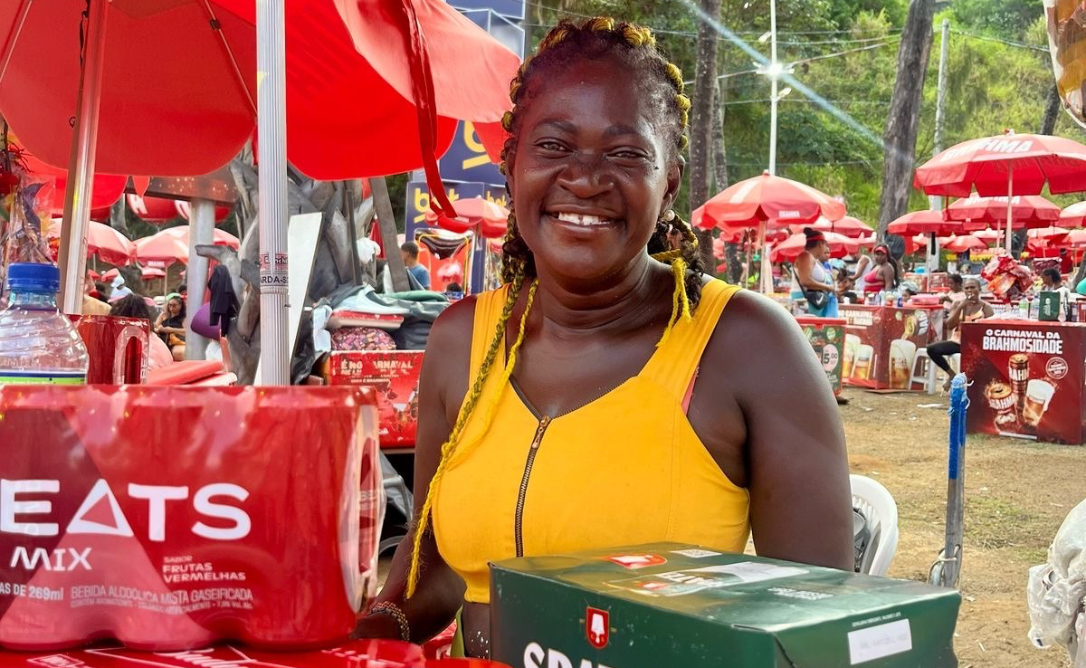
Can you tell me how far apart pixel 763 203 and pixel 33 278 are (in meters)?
14.8

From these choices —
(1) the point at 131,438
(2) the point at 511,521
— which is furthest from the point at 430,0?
(1) the point at 131,438

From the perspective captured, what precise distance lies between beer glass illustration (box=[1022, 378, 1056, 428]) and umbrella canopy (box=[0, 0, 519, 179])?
8699 mm

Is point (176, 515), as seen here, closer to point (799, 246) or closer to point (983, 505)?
point (983, 505)

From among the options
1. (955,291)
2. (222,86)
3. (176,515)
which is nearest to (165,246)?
(955,291)

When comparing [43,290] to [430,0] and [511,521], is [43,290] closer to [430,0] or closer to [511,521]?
[511,521]

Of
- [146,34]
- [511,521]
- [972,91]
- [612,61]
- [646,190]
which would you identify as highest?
[972,91]

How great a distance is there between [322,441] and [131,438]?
0.62 feet

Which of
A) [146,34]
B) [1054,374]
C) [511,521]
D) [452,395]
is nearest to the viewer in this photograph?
[511,521]

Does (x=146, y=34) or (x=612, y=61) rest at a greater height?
(x=146, y=34)

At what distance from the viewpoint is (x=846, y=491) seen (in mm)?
1755

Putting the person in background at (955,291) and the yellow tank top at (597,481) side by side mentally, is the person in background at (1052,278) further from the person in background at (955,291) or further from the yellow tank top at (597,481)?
the yellow tank top at (597,481)

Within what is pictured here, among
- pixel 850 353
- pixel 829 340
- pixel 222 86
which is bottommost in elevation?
pixel 850 353

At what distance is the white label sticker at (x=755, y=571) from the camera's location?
996 millimetres

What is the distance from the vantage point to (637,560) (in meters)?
1.08
